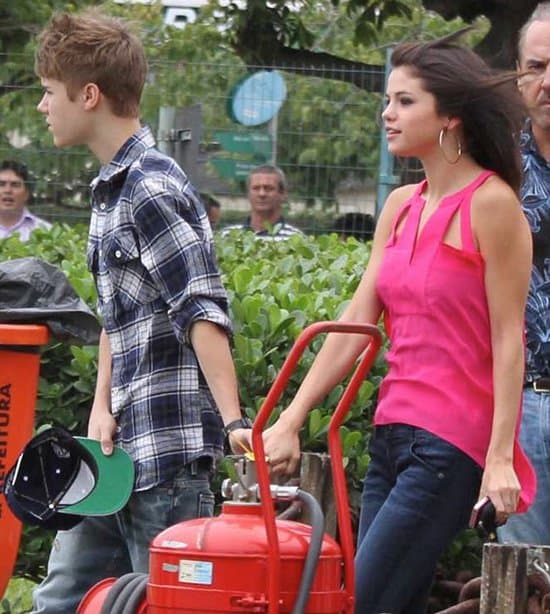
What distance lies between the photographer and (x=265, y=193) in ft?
37.6

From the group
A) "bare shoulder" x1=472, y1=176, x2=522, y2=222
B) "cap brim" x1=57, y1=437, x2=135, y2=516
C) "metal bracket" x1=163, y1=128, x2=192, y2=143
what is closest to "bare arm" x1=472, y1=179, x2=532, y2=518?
"bare shoulder" x1=472, y1=176, x2=522, y2=222

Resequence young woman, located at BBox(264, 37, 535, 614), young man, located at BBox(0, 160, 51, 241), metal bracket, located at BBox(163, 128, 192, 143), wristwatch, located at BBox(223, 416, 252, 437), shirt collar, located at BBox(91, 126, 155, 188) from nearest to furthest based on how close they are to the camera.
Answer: young woman, located at BBox(264, 37, 535, 614)
wristwatch, located at BBox(223, 416, 252, 437)
shirt collar, located at BBox(91, 126, 155, 188)
metal bracket, located at BBox(163, 128, 192, 143)
young man, located at BBox(0, 160, 51, 241)

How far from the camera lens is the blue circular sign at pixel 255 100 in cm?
1157

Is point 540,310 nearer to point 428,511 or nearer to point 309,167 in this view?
point 428,511

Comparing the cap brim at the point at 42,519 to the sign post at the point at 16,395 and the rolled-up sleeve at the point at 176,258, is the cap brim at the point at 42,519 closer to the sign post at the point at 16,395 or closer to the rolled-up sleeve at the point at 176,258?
the rolled-up sleeve at the point at 176,258

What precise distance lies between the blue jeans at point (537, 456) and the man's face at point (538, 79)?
0.69 metres

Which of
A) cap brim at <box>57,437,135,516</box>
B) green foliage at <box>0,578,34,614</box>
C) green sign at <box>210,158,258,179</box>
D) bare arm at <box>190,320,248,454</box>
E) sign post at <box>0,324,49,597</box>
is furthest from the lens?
green sign at <box>210,158,258,179</box>

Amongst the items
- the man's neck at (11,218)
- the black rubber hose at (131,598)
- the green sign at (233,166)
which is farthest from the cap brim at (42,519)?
the green sign at (233,166)

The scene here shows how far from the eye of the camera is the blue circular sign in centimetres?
1157

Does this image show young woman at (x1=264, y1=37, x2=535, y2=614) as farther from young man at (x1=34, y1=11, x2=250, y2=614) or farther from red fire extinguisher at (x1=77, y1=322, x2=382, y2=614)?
young man at (x1=34, y1=11, x2=250, y2=614)

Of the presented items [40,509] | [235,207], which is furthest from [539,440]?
[235,207]

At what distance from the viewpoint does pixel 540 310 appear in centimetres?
436

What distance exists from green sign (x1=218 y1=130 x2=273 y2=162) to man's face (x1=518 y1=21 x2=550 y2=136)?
7159 mm

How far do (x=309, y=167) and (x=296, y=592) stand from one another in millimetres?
8178
